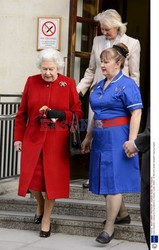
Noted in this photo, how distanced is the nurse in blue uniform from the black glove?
1.21 ft

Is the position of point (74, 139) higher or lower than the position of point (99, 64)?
lower

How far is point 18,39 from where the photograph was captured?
992cm

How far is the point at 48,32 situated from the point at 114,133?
2.75 meters

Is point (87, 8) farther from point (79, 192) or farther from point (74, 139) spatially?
point (74, 139)

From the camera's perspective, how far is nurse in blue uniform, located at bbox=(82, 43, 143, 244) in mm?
7254

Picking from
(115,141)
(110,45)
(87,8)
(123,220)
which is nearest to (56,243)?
(123,220)

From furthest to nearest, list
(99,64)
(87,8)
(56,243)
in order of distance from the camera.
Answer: (87,8) < (99,64) < (56,243)

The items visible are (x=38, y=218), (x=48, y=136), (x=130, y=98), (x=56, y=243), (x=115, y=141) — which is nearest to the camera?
(x=130, y=98)

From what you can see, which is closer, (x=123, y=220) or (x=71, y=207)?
(x=123, y=220)

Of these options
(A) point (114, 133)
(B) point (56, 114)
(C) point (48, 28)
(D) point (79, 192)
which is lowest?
(D) point (79, 192)

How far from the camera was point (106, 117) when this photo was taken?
7.34m

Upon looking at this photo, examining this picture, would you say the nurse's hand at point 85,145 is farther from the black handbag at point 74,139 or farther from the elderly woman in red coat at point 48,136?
the elderly woman in red coat at point 48,136

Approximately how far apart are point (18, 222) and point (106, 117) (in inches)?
66.8

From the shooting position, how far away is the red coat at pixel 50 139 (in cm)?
767
